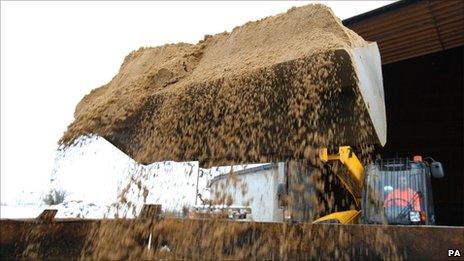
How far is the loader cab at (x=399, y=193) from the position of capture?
416 cm

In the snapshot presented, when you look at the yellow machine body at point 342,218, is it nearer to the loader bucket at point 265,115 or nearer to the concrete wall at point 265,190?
the loader bucket at point 265,115

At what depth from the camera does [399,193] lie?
4.29m

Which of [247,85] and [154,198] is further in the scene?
[154,198]

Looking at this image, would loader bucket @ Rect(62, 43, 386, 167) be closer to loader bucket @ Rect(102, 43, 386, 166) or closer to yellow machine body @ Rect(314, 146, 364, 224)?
loader bucket @ Rect(102, 43, 386, 166)

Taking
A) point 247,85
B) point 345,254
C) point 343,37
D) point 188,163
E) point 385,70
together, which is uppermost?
point 385,70

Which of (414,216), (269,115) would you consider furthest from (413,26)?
(269,115)

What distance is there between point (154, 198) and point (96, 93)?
128cm

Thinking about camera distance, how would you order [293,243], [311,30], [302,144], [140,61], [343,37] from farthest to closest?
[140,61] → [302,144] → [311,30] → [343,37] → [293,243]

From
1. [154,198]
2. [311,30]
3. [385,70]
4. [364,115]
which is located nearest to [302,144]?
[364,115]

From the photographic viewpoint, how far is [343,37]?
248 centimetres

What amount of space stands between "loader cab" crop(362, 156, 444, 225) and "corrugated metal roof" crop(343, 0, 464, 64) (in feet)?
8.79

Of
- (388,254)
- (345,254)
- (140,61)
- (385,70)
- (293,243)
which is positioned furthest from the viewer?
(385,70)

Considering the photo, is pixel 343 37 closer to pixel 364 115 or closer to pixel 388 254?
pixel 364 115

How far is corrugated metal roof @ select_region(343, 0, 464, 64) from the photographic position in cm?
603
